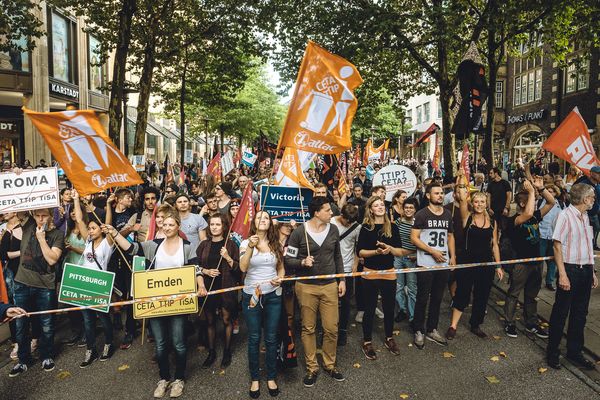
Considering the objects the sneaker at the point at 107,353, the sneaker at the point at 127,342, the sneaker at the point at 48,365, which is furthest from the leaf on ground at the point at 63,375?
the sneaker at the point at 127,342

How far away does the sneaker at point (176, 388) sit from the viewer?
186 inches

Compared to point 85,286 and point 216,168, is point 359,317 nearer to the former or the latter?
point 85,286

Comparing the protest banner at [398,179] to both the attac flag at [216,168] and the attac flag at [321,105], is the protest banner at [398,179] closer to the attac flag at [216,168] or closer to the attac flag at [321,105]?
the attac flag at [321,105]

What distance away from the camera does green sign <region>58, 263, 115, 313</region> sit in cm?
543

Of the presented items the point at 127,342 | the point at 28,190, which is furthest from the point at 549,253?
the point at 28,190

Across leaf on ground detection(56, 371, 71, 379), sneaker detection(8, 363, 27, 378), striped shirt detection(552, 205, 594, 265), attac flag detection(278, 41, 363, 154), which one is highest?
attac flag detection(278, 41, 363, 154)

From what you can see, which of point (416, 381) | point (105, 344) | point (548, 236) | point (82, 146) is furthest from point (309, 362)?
point (548, 236)

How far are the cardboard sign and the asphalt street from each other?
196 cm

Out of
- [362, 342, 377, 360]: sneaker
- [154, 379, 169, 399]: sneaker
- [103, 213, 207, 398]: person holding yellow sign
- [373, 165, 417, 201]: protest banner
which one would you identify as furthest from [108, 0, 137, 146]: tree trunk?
[362, 342, 377, 360]: sneaker

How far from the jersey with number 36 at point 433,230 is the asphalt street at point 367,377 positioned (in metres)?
1.15

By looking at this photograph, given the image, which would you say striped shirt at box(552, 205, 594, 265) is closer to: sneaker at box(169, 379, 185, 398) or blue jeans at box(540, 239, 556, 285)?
blue jeans at box(540, 239, 556, 285)

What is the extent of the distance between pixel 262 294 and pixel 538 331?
13.1 feet

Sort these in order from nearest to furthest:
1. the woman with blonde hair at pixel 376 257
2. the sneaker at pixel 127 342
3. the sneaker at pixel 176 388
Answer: the sneaker at pixel 176 388 → the woman with blonde hair at pixel 376 257 → the sneaker at pixel 127 342

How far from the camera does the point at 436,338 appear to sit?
602 cm
